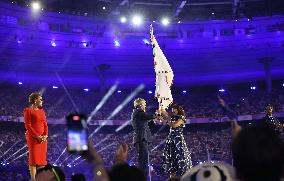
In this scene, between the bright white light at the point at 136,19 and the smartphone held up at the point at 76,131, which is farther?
the bright white light at the point at 136,19

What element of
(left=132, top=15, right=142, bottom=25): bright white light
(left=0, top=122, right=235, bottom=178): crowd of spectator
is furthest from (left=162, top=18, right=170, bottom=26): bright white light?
(left=0, top=122, right=235, bottom=178): crowd of spectator

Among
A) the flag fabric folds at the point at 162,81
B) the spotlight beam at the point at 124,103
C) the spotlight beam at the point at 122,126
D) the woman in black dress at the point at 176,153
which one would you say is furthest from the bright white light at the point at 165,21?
the woman in black dress at the point at 176,153

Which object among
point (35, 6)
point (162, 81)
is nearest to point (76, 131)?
point (162, 81)

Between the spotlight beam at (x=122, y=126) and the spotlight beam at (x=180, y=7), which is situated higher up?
the spotlight beam at (x=180, y=7)

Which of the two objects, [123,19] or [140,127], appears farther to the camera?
[123,19]

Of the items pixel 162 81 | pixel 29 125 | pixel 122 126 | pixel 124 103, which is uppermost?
pixel 124 103

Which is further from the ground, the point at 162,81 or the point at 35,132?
the point at 162,81

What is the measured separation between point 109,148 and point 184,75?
878cm

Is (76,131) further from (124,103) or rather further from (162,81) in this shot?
(124,103)

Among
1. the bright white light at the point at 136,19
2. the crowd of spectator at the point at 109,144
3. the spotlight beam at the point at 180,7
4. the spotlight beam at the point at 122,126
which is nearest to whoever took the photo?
the crowd of spectator at the point at 109,144

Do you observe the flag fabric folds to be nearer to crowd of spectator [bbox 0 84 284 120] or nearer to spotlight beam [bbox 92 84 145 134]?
crowd of spectator [bbox 0 84 284 120]

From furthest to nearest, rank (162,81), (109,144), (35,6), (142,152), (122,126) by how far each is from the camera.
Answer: (122,126)
(109,144)
(35,6)
(162,81)
(142,152)

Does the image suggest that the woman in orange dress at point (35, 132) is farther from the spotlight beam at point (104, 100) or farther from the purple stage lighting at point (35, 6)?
the spotlight beam at point (104, 100)

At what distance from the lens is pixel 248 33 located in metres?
27.4
